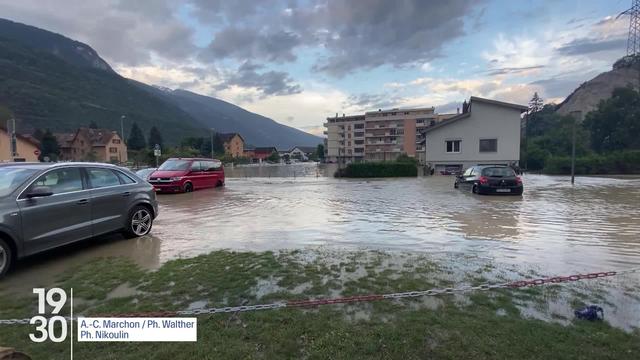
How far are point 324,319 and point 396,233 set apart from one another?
5.02 m

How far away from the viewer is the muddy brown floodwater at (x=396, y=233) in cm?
615

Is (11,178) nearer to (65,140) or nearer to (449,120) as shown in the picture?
(449,120)

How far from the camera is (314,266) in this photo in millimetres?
5438

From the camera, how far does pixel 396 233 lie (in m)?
8.30

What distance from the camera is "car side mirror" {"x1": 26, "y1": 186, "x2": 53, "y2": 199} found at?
17.9 feet

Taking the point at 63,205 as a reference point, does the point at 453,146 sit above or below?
above

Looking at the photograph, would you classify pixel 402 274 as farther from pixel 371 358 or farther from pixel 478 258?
pixel 371 358

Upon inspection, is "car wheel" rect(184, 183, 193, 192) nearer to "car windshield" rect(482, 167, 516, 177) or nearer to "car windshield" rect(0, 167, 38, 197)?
"car windshield" rect(0, 167, 38, 197)

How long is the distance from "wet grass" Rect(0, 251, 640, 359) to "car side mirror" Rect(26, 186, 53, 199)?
1270mm

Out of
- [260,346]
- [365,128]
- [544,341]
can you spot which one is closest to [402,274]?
[544,341]

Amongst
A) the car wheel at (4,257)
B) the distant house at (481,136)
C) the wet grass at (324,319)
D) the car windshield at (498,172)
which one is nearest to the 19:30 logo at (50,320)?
the wet grass at (324,319)

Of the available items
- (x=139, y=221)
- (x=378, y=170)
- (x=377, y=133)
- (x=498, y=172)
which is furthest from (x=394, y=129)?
(x=139, y=221)

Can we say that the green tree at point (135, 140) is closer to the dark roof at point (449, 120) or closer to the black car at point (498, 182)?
the dark roof at point (449, 120)

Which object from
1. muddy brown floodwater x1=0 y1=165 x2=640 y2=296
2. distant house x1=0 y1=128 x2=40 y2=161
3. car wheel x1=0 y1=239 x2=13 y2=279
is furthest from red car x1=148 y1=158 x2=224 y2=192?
distant house x1=0 y1=128 x2=40 y2=161
